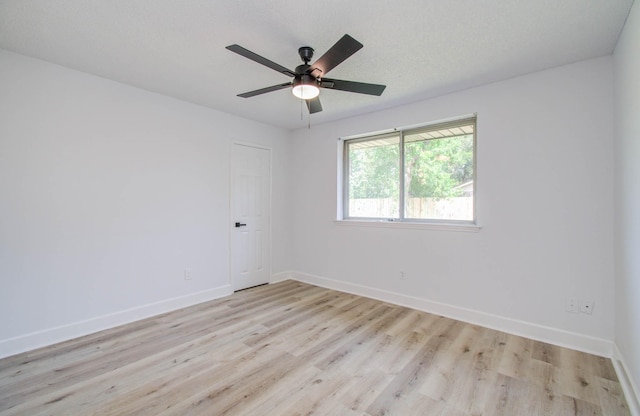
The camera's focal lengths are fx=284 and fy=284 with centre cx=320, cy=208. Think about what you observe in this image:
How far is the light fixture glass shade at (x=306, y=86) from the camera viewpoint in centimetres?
208

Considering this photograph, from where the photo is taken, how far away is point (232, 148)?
400cm

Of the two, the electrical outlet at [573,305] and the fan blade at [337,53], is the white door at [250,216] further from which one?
the electrical outlet at [573,305]

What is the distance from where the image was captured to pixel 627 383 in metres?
1.91

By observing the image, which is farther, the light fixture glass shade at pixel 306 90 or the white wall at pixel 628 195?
the light fixture glass shade at pixel 306 90

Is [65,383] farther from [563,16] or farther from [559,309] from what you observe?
[563,16]

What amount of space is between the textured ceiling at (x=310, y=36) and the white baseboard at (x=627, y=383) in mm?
2372

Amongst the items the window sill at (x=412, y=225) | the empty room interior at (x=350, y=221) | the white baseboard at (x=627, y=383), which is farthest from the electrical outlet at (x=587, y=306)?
the window sill at (x=412, y=225)

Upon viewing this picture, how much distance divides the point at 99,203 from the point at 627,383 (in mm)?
4538

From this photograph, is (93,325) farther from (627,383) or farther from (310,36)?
(627,383)

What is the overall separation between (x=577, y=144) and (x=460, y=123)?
1.07 m

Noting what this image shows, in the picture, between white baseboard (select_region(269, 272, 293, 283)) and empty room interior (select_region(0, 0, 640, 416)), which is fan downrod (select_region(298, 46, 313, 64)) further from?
white baseboard (select_region(269, 272, 293, 283))

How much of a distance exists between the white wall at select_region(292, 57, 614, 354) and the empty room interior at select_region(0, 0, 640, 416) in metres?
0.02

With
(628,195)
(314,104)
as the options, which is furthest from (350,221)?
(628,195)

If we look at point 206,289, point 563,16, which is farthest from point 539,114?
point 206,289
